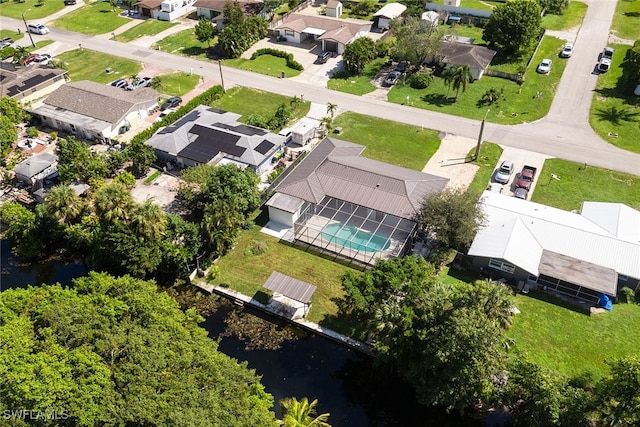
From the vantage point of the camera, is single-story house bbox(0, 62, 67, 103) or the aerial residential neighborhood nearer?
the aerial residential neighborhood

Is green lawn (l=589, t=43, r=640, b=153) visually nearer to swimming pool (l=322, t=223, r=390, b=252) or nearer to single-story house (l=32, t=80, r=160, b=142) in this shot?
swimming pool (l=322, t=223, r=390, b=252)

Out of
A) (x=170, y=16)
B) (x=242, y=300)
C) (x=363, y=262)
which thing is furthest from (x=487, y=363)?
(x=170, y=16)

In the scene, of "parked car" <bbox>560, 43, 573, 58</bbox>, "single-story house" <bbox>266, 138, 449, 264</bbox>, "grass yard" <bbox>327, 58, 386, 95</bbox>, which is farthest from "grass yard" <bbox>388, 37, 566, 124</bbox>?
"single-story house" <bbox>266, 138, 449, 264</bbox>

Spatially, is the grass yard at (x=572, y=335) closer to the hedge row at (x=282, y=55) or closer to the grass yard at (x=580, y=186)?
the grass yard at (x=580, y=186)

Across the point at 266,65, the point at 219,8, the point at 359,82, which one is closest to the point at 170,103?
the point at 266,65

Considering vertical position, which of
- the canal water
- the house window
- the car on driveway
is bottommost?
the canal water

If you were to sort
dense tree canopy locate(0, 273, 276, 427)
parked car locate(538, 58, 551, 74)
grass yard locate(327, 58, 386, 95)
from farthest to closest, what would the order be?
parked car locate(538, 58, 551, 74) < grass yard locate(327, 58, 386, 95) < dense tree canopy locate(0, 273, 276, 427)

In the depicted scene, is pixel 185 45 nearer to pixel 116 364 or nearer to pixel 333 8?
pixel 333 8
